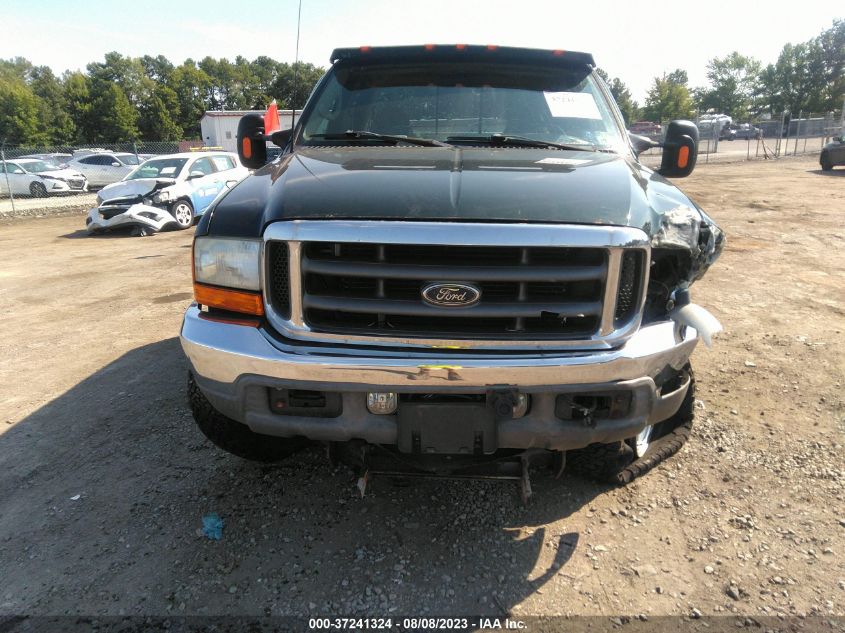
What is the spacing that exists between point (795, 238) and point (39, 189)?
78.5ft

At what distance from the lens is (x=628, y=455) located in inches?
117

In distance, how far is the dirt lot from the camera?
7.68 feet

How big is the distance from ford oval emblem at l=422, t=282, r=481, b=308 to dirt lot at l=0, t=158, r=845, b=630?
112cm

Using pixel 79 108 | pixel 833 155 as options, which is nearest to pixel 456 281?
pixel 833 155

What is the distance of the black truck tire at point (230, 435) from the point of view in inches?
112

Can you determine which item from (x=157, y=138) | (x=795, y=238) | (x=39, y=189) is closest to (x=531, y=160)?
(x=795, y=238)

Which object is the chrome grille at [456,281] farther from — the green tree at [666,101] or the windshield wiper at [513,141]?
the green tree at [666,101]

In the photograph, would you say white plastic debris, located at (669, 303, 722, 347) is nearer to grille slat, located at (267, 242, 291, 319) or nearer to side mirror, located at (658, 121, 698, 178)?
side mirror, located at (658, 121, 698, 178)

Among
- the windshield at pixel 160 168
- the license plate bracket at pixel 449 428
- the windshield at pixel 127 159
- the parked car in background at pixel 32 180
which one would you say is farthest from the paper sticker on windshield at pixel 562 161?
the windshield at pixel 127 159

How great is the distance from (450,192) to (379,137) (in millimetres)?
1109

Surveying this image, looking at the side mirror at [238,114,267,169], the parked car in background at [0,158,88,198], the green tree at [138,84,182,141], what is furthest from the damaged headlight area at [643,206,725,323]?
the green tree at [138,84,182,141]

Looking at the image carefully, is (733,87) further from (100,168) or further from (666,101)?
(100,168)

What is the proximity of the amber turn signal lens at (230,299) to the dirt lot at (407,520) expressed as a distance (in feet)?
3.44

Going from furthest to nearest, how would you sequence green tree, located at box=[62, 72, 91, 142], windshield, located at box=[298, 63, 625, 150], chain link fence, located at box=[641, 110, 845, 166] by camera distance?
green tree, located at box=[62, 72, 91, 142]
chain link fence, located at box=[641, 110, 845, 166]
windshield, located at box=[298, 63, 625, 150]
